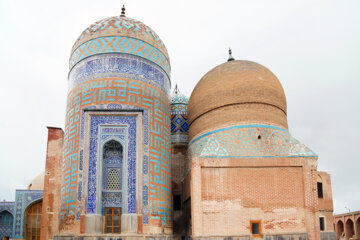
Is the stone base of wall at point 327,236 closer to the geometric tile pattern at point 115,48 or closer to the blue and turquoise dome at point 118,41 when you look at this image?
the blue and turquoise dome at point 118,41

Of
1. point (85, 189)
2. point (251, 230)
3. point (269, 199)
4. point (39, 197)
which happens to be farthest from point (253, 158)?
point (39, 197)

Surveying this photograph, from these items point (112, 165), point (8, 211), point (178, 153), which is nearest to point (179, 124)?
point (178, 153)

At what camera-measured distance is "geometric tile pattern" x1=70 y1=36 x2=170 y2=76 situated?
1381 centimetres

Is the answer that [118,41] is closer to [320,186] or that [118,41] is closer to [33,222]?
[33,222]

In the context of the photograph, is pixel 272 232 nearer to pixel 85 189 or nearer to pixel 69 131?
pixel 85 189

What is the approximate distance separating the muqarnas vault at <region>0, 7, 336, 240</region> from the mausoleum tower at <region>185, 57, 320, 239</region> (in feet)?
0.11

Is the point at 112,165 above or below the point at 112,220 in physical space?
above

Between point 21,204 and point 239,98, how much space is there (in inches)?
562

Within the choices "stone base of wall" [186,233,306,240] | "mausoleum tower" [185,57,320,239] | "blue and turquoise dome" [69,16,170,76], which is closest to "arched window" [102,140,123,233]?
"mausoleum tower" [185,57,320,239]

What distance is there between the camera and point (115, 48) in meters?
13.8

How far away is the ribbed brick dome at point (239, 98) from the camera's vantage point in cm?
1341

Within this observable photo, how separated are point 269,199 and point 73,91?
8.56 metres

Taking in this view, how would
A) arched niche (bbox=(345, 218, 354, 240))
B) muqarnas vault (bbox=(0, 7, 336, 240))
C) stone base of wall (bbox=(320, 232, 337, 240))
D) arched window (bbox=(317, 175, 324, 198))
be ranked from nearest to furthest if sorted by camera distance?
muqarnas vault (bbox=(0, 7, 336, 240))
stone base of wall (bbox=(320, 232, 337, 240))
arched window (bbox=(317, 175, 324, 198))
arched niche (bbox=(345, 218, 354, 240))

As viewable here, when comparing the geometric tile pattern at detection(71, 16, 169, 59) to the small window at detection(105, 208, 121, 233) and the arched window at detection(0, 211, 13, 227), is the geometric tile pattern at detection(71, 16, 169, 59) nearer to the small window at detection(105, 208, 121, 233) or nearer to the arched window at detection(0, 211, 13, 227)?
the small window at detection(105, 208, 121, 233)
